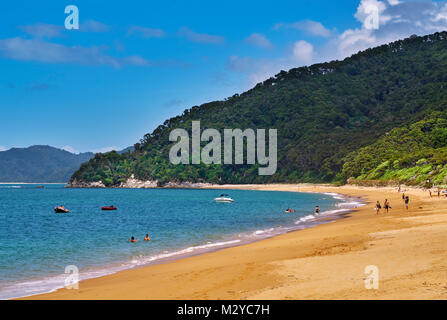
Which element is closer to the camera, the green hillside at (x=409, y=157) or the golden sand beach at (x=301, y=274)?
the golden sand beach at (x=301, y=274)

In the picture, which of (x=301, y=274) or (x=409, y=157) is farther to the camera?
(x=409, y=157)

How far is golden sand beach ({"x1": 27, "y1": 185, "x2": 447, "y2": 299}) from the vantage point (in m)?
11.7

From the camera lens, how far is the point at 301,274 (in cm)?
1486

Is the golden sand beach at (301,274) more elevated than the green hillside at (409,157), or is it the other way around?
the green hillside at (409,157)

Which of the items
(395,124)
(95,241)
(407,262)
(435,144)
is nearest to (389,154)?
(435,144)

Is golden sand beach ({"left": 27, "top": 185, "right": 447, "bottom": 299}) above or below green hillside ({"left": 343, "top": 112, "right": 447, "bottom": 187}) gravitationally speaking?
below

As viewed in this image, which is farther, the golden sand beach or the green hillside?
the green hillside

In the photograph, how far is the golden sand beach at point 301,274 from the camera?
38.5 feet

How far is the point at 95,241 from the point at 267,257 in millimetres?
18046

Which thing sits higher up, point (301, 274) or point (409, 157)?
point (409, 157)
